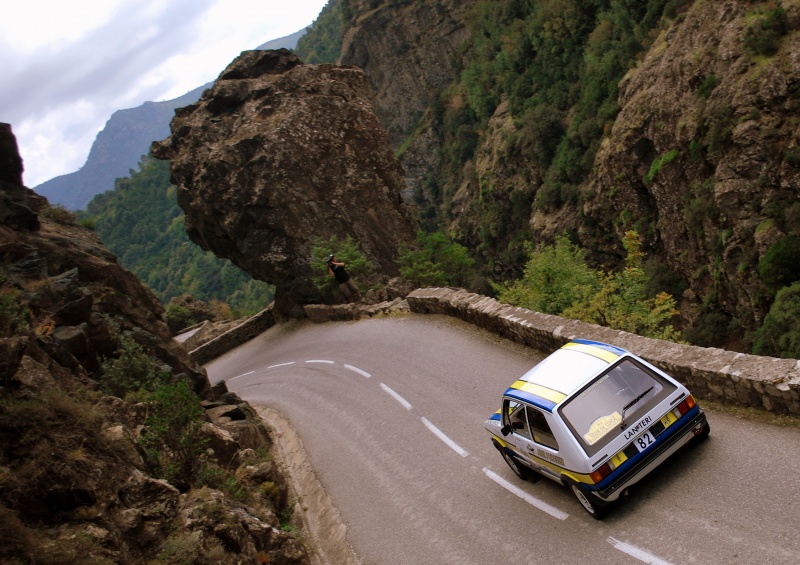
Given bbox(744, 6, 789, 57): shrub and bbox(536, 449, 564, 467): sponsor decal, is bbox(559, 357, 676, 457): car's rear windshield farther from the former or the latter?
bbox(744, 6, 789, 57): shrub

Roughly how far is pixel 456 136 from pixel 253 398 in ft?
282

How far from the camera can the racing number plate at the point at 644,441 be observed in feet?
23.8

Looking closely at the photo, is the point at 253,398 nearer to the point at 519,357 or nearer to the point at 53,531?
the point at 519,357

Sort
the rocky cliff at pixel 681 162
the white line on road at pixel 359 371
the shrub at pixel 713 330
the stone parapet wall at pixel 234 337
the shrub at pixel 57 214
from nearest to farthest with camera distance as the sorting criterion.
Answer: the white line on road at pixel 359 371
the shrub at pixel 57 214
the stone parapet wall at pixel 234 337
the rocky cliff at pixel 681 162
the shrub at pixel 713 330

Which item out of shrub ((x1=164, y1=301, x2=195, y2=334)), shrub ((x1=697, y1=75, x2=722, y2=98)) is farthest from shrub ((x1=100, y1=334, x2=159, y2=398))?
shrub ((x1=697, y1=75, x2=722, y2=98))

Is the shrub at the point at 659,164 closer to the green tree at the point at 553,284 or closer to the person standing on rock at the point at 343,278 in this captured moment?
the person standing on rock at the point at 343,278

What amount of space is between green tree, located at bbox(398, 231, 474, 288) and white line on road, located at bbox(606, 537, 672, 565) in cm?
2002

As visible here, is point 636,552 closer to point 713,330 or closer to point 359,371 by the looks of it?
point 359,371

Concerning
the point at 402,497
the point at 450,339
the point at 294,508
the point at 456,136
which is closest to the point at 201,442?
the point at 294,508

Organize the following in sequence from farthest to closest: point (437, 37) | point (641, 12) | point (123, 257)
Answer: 1. point (123, 257)
2. point (437, 37)
3. point (641, 12)

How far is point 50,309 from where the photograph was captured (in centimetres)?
1326

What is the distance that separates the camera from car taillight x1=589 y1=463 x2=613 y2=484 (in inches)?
281

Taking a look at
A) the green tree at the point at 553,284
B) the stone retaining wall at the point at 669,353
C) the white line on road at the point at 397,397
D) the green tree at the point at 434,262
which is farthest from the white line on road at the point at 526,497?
the green tree at the point at 434,262

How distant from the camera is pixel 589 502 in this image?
7.47m
